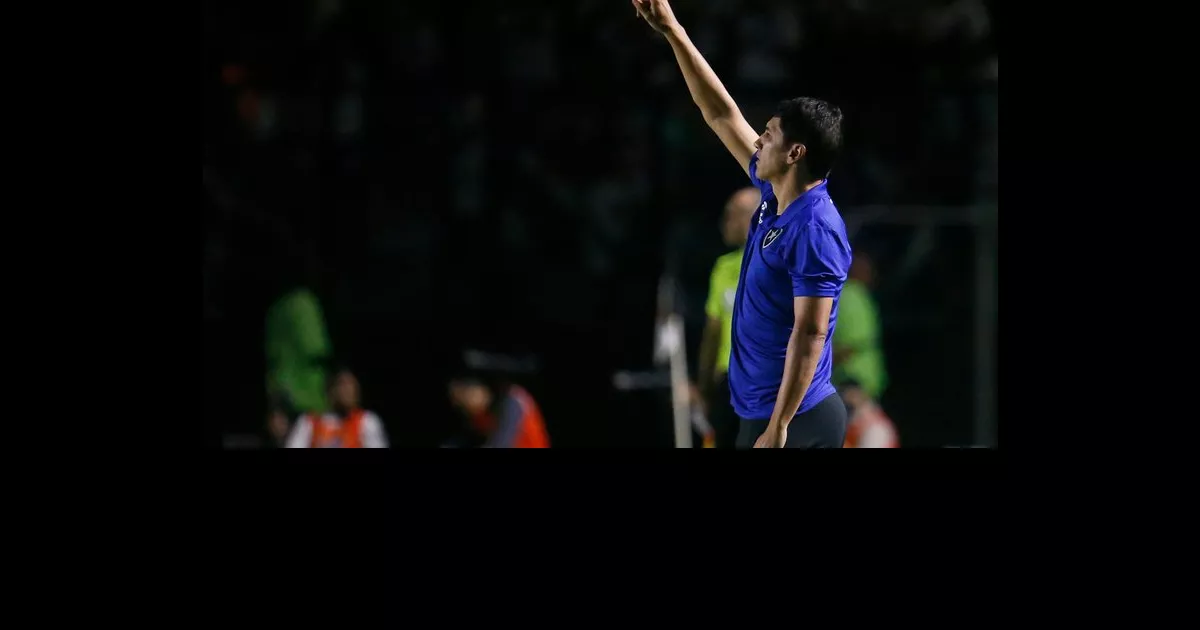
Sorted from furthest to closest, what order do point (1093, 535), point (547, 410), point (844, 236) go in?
point (547, 410) < point (844, 236) < point (1093, 535)

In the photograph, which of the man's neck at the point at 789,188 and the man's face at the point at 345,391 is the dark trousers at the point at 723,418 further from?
the man's face at the point at 345,391

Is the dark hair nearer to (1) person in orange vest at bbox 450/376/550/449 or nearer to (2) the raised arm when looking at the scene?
(2) the raised arm

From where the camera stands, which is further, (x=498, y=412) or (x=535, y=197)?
(x=535, y=197)

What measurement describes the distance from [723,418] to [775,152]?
2.37 m

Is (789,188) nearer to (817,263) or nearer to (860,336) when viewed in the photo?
(817,263)

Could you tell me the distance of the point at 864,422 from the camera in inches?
351

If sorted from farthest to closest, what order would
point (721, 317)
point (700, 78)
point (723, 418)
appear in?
point (721, 317) → point (723, 418) → point (700, 78)

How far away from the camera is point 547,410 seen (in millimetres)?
9141

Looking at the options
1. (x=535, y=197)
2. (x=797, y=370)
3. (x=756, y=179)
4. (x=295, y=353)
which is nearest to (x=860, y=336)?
(x=535, y=197)

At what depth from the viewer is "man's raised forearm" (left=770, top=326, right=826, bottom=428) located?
3.93 meters

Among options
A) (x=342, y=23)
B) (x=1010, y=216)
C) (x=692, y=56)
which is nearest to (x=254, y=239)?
(x=342, y=23)

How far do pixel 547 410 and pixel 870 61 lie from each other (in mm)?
2928

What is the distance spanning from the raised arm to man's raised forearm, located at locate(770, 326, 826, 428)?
0.61 metres

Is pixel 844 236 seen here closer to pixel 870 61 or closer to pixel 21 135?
pixel 21 135
